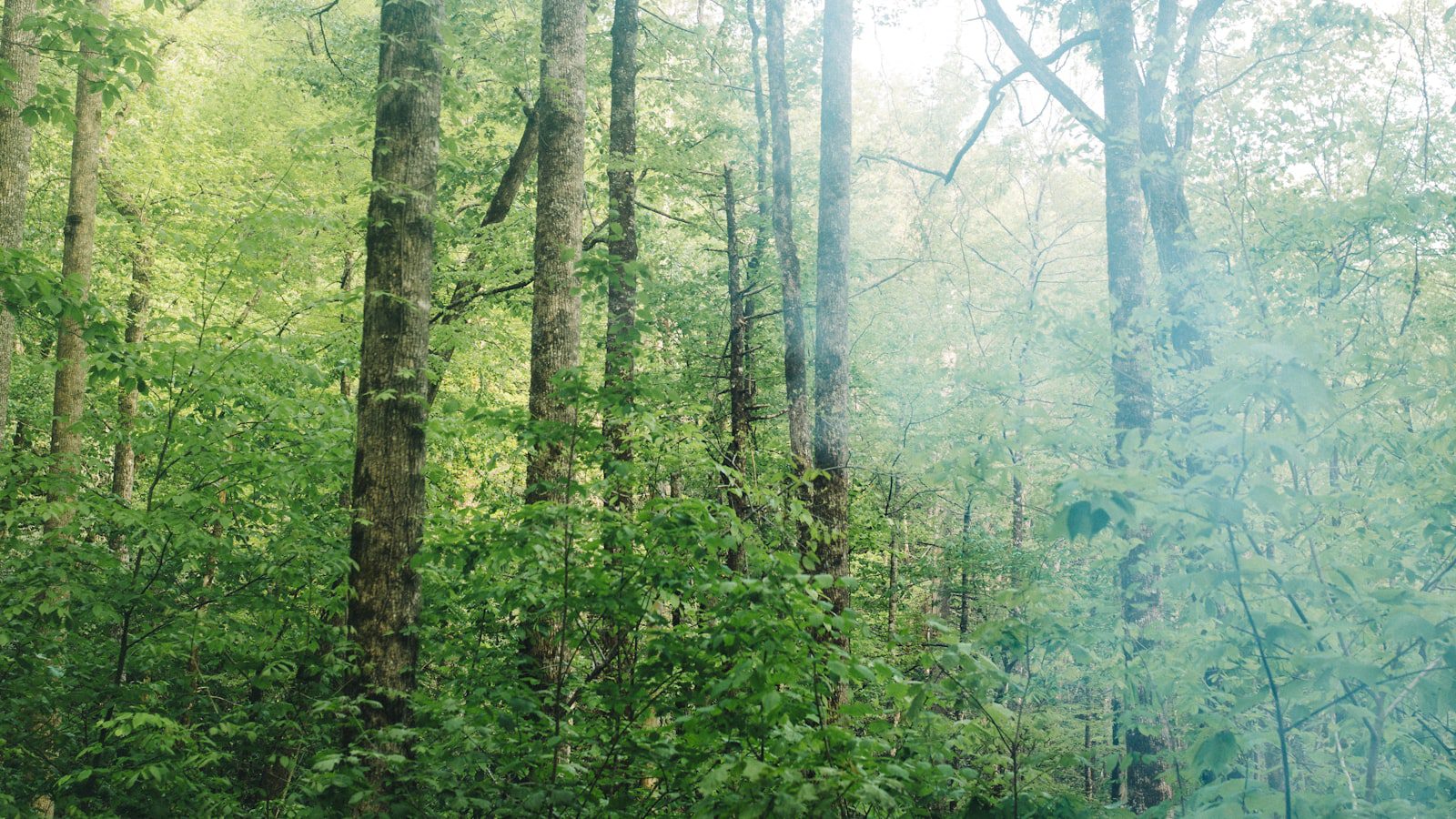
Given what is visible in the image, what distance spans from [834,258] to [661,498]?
6297mm

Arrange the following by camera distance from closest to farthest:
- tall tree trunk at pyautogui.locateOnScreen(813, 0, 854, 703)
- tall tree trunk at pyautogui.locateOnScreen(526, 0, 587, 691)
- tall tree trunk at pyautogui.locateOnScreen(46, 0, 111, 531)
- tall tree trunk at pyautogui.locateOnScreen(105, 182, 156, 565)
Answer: tall tree trunk at pyautogui.locateOnScreen(526, 0, 587, 691) → tall tree trunk at pyautogui.locateOnScreen(813, 0, 854, 703) → tall tree trunk at pyautogui.locateOnScreen(46, 0, 111, 531) → tall tree trunk at pyautogui.locateOnScreen(105, 182, 156, 565)

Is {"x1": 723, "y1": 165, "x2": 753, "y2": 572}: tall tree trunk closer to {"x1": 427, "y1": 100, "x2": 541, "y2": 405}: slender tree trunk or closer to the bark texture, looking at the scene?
{"x1": 427, "y1": 100, "x2": 541, "y2": 405}: slender tree trunk

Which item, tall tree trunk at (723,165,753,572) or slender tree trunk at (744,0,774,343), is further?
slender tree trunk at (744,0,774,343)

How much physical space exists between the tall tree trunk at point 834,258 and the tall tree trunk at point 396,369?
4.74m

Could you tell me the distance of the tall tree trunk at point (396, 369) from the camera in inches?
206

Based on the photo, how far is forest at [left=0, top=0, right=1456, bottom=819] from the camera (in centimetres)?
345

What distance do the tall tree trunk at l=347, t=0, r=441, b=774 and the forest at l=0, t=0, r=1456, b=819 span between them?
3 cm

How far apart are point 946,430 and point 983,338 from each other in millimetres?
11592

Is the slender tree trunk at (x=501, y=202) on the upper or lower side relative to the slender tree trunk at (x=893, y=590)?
upper

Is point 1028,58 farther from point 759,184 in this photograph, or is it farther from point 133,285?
point 133,285

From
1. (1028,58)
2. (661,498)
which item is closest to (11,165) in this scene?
(661,498)

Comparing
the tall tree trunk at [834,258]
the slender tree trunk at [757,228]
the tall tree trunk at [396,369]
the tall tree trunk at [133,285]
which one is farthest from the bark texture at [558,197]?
the tall tree trunk at [133,285]

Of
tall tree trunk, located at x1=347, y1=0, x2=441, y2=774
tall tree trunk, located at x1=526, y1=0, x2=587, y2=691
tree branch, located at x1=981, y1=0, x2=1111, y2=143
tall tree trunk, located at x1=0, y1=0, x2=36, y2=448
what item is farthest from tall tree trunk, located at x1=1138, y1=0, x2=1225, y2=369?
tall tree trunk, located at x1=0, y1=0, x2=36, y2=448

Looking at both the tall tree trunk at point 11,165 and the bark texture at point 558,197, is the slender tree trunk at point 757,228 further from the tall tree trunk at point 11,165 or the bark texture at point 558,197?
the tall tree trunk at point 11,165
